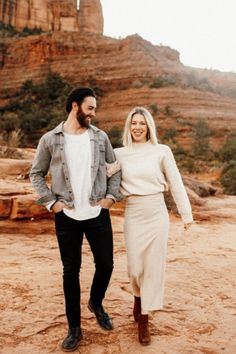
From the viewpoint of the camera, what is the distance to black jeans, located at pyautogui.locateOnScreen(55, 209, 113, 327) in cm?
281

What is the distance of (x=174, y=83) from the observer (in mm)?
40625

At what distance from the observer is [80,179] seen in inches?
111

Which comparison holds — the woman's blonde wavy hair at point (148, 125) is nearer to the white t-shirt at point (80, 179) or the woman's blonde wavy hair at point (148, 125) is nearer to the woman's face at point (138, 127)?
the woman's face at point (138, 127)

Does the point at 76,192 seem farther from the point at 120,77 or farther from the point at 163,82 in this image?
the point at 120,77

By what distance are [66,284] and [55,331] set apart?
1.46 feet

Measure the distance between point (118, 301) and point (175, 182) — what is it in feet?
4.05

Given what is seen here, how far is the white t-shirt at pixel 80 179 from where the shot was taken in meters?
2.81

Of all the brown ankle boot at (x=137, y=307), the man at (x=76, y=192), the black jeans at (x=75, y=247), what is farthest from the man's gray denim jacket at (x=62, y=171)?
the brown ankle boot at (x=137, y=307)

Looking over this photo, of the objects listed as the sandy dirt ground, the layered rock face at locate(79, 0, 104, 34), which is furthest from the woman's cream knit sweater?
the layered rock face at locate(79, 0, 104, 34)

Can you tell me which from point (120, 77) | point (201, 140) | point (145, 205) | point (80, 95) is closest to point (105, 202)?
point (145, 205)

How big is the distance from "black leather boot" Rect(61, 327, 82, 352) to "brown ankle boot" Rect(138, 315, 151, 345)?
403 mm

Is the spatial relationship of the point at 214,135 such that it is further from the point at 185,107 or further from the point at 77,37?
the point at 77,37

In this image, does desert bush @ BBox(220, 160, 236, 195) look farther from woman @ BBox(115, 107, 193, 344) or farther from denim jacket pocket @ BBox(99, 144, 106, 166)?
denim jacket pocket @ BBox(99, 144, 106, 166)

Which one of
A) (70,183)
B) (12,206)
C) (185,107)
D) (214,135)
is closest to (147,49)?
(185,107)
